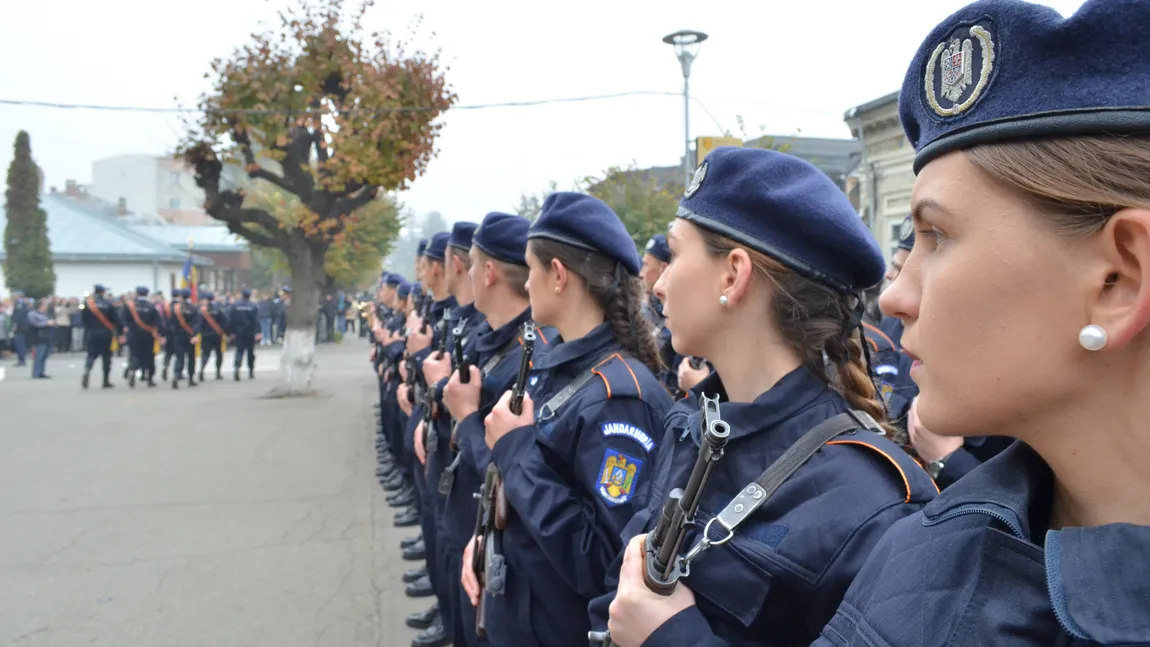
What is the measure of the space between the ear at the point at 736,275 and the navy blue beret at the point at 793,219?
3 centimetres

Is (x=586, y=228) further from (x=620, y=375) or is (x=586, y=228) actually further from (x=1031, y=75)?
(x=1031, y=75)

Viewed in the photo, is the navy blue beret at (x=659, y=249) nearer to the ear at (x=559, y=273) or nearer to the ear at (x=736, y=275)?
the ear at (x=559, y=273)

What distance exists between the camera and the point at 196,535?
6961 millimetres

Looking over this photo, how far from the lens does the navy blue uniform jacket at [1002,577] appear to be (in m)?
0.79

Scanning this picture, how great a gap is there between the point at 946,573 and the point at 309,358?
15989mm

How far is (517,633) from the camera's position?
274 centimetres

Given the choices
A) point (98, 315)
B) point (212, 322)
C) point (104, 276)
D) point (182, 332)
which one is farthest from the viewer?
point (104, 276)

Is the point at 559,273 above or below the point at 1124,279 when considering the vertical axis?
below

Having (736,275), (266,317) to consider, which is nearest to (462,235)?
(736,275)

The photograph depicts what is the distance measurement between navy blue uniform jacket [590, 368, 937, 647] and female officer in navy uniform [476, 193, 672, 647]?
2.53ft

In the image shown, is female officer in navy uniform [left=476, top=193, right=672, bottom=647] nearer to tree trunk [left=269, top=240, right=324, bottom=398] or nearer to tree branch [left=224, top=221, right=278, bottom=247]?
tree trunk [left=269, top=240, right=324, bottom=398]

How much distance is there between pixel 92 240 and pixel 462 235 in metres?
46.7

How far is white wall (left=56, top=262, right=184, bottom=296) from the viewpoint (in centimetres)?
4378

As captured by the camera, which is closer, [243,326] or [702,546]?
[702,546]
